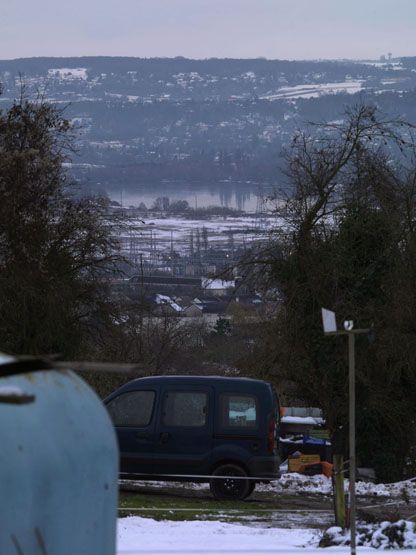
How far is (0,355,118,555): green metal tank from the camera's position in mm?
2961

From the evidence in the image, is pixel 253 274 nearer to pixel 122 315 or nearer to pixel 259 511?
pixel 122 315

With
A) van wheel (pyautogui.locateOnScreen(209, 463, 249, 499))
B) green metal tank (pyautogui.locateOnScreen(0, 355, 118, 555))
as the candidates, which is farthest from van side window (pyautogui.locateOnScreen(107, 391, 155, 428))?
green metal tank (pyautogui.locateOnScreen(0, 355, 118, 555))

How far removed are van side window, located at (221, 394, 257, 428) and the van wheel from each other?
1.63ft

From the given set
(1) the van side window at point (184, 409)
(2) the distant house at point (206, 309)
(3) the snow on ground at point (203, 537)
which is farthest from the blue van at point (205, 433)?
(2) the distant house at point (206, 309)

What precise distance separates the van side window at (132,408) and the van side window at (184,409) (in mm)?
212

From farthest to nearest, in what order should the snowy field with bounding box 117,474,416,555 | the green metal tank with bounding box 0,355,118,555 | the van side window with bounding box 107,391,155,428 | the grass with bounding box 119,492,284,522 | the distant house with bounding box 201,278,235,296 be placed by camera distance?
the distant house with bounding box 201,278,235,296 → the van side window with bounding box 107,391,155,428 → the grass with bounding box 119,492,284,522 → the snowy field with bounding box 117,474,416,555 → the green metal tank with bounding box 0,355,118,555

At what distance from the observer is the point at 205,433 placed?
546 inches

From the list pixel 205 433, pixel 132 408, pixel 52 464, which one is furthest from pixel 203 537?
pixel 52 464

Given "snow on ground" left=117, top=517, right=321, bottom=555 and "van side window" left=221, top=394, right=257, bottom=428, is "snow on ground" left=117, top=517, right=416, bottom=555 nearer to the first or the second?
"snow on ground" left=117, top=517, right=321, bottom=555

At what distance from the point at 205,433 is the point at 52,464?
1095 centimetres

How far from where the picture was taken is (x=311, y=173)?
28.2 m

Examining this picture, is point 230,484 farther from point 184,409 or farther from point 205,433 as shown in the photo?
point 184,409

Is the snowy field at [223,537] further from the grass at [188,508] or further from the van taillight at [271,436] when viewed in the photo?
the van taillight at [271,436]

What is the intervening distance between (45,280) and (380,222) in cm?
718
